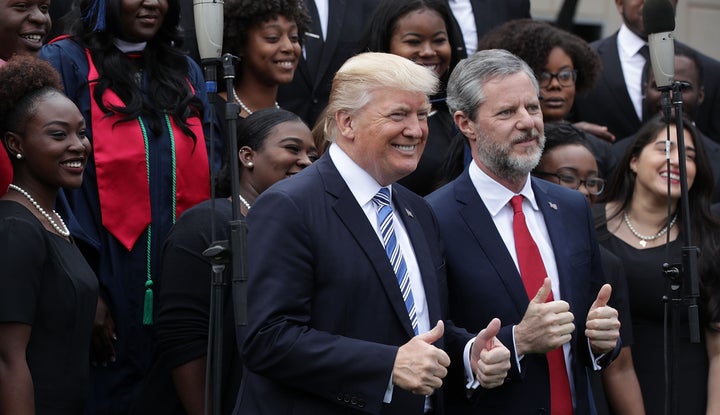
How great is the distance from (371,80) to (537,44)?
3014 mm

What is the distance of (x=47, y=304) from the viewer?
4801mm

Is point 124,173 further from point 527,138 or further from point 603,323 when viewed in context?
point 603,323

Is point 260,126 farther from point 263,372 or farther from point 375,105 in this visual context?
point 263,372

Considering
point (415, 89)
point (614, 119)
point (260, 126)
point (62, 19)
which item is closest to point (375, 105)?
point (415, 89)

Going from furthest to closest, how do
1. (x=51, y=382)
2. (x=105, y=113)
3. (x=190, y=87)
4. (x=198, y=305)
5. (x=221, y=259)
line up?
1. (x=190, y=87)
2. (x=105, y=113)
3. (x=198, y=305)
4. (x=51, y=382)
5. (x=221, y=259)

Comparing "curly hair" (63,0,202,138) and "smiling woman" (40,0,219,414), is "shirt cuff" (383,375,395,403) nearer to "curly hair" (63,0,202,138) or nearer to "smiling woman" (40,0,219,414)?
"smiling woman" (40,0,219,414)

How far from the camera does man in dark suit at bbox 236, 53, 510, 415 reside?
13.8 ft

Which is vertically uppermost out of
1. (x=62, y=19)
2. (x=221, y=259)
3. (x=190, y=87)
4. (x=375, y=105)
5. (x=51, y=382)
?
(x=62, y=19)

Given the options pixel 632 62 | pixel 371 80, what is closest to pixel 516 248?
pixel 371 80

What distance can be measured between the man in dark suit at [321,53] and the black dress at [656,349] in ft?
6.55

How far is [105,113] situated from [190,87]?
1.74 feet

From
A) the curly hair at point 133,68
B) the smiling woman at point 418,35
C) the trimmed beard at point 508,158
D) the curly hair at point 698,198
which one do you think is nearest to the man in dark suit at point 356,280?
the trimmed beard at point 508,158

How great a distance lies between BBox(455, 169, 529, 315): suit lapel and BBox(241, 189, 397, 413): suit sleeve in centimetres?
95

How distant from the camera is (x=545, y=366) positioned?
5051mm
